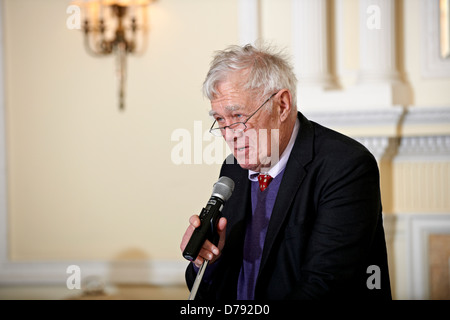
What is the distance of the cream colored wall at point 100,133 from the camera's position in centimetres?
362

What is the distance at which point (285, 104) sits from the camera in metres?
1.82

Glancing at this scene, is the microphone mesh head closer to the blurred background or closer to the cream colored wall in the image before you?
the blurred background

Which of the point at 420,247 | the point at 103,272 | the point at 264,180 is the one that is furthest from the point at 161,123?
the point at 264,180

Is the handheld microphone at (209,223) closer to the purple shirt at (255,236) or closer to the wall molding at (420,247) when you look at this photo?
the purple shirt at (255,236)

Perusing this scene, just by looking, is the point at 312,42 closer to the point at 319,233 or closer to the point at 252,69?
the point at 252,69

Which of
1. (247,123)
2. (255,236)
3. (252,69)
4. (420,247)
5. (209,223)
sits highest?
(252,69)

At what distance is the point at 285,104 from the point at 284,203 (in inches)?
12.5

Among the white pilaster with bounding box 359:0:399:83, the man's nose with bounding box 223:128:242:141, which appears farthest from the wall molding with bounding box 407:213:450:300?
the man's nose with bounding box 223:128:242:141

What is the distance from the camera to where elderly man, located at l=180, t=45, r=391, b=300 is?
5.17 feet

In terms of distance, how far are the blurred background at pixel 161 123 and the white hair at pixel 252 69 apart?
140 centimetres

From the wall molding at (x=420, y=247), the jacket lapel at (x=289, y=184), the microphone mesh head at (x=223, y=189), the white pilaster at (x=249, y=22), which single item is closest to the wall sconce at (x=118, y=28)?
the white pilaster at (x=249, y=22)

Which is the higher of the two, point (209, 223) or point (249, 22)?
point (249, 22)
